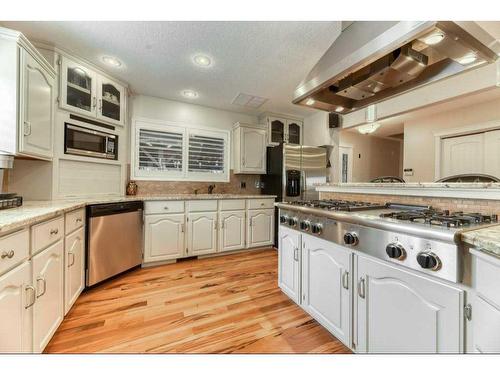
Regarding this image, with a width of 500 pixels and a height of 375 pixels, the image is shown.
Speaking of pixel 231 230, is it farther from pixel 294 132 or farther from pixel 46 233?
pixel 294 132

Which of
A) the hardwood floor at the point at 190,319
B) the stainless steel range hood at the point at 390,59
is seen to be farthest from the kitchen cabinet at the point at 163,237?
the stainless steel range hood at the point at 390,59

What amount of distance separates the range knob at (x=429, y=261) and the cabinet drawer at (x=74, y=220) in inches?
82.7

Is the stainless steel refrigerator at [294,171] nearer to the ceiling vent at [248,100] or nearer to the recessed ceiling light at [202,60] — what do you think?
the ceiling vent at [248,100]

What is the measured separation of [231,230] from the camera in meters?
3.03

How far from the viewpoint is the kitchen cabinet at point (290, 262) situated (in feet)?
5.35

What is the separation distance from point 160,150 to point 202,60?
4.97 ft

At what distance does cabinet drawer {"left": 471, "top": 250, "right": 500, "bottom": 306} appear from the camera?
0.63 metres

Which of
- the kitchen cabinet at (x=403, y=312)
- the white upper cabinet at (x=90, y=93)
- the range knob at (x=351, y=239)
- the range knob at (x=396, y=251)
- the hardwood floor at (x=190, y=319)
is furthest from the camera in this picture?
the white upper cabinet at (x=90, y=93)

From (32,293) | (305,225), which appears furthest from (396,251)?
(32,293)

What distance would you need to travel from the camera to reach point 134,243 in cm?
238

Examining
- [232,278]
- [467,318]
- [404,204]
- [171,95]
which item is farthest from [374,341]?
[171,95]

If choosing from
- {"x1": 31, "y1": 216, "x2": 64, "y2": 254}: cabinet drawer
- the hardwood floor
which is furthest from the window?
{"x1": 31, "y1": 216, "x2": 64, "y2": 254}: cabinet drawer

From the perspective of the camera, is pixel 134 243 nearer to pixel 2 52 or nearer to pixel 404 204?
pixel 2 52
